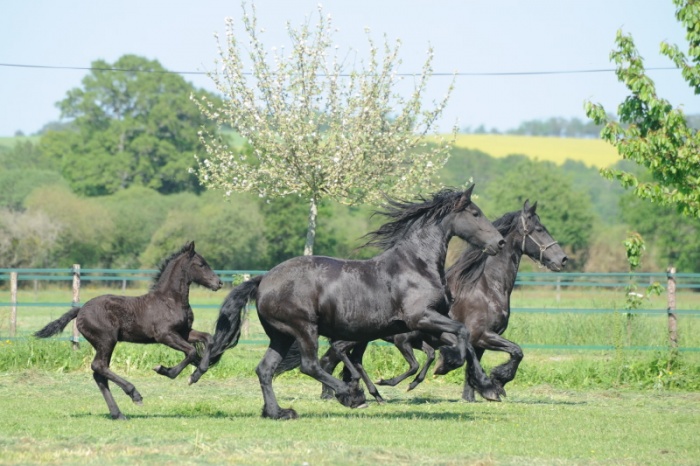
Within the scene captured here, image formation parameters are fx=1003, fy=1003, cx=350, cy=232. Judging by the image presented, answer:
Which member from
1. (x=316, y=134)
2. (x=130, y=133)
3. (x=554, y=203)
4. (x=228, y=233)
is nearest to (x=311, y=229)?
(x=316, y=134)

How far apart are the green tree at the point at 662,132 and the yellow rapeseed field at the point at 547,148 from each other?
109 m

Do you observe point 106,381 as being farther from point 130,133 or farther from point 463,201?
point 130,133

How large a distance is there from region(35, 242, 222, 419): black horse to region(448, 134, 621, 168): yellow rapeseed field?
113 m

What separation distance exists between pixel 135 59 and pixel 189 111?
238 inches

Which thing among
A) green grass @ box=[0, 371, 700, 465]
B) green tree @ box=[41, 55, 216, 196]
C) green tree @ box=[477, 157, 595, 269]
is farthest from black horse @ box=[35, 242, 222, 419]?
green tree @ box=[41, 55, 216, 196]

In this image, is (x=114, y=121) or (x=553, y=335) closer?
(x=553, y=335)

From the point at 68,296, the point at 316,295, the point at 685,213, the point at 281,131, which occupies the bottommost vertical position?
the point at 68,296

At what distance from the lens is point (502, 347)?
11.9 metres

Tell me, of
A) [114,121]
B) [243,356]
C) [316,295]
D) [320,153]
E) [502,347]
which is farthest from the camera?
[114,121]

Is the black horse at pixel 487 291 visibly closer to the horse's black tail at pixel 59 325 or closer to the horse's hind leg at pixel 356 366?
the horse's hind leg at pixel 356 366

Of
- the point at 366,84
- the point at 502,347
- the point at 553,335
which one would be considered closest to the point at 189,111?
the point at 366,84

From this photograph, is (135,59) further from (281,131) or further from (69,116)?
(281,131)

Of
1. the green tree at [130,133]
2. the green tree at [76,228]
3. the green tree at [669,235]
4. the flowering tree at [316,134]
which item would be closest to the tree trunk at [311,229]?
the flowering tree at [316,134]

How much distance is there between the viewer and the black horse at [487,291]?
11953 mm
